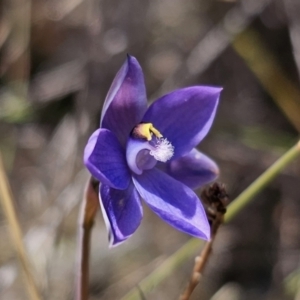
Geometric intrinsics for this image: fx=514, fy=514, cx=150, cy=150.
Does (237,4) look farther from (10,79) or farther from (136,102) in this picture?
(136,102)

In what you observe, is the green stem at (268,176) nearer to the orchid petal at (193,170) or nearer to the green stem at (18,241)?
the orchid petal at (193,170)

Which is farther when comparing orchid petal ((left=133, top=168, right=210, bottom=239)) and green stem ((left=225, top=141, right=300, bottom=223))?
green stem ((left=225, top=141, right=300, bottom=223))

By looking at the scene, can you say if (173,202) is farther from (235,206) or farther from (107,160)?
(235,206)

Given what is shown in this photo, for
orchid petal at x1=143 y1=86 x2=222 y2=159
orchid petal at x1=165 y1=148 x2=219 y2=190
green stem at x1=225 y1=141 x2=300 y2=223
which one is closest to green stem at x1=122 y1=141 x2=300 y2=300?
green stem at x1=225 y1=141 x2=300 y2=223

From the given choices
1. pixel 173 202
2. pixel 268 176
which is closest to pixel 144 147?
pixel 173 202

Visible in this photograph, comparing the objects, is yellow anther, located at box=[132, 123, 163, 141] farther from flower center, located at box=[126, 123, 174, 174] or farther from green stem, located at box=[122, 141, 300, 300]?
green stem, located at box=[122, 141, 300, 300]

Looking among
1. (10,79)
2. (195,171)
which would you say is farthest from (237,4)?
(195,171)
